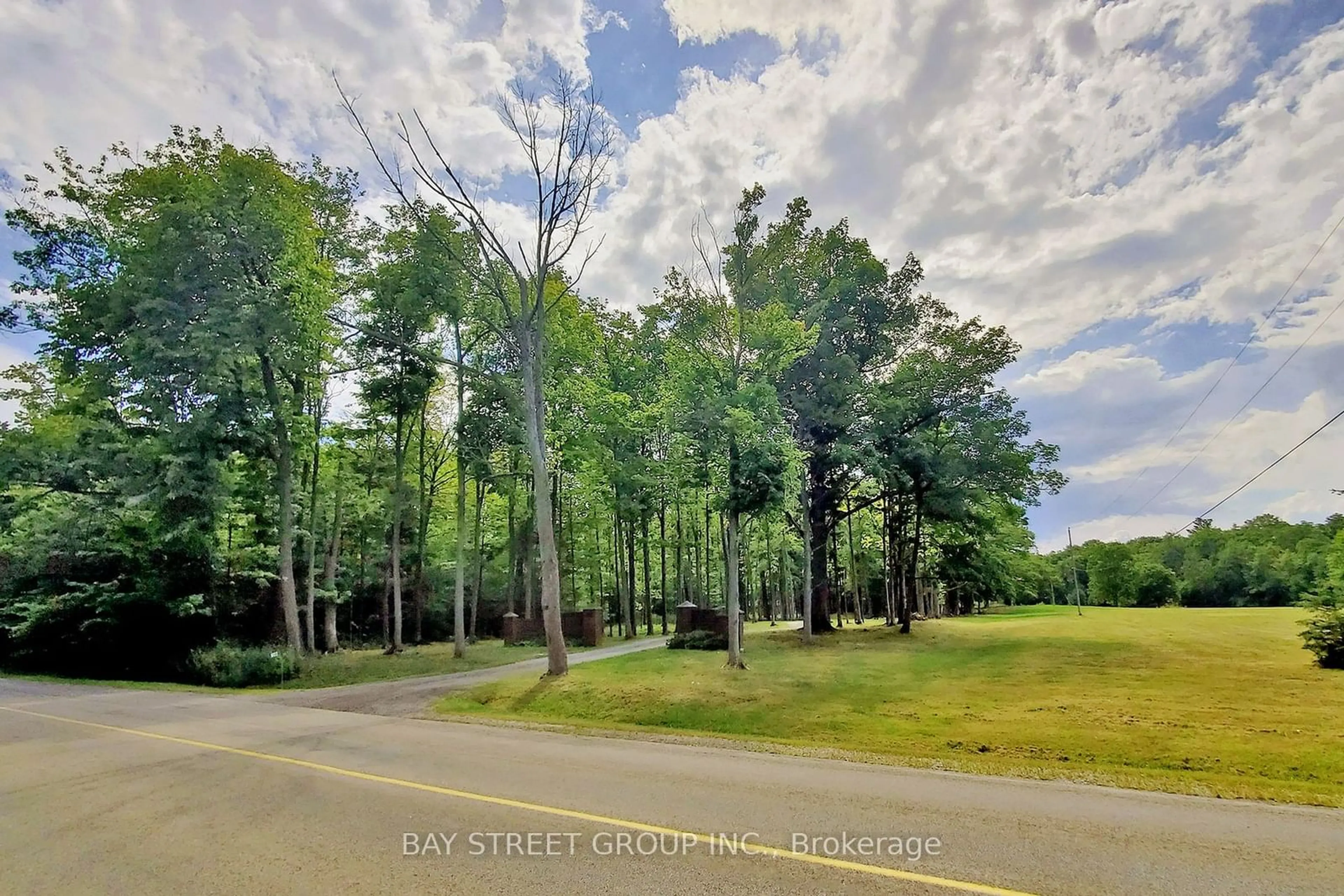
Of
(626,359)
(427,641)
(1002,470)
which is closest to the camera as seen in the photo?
(1002,470)

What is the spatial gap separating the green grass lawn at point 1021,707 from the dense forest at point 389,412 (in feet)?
8.61

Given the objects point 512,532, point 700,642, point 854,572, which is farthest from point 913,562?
point 512,532

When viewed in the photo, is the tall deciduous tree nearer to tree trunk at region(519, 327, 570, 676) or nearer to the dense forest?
the dense forest

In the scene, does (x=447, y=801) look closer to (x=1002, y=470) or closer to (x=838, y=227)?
(x=1002, y=470)

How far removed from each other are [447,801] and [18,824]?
3875mm

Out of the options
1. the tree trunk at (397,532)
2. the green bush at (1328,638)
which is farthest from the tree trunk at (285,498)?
the green bush at (1328,638)

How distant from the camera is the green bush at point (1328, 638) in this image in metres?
13.9

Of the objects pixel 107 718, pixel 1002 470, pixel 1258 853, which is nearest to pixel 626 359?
pixel 1002 470

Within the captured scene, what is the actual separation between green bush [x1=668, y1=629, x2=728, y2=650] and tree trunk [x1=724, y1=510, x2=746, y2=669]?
17.0 feet

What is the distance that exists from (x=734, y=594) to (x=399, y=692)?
839 centimetres

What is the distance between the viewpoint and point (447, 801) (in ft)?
20.1

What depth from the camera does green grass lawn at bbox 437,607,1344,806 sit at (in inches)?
306

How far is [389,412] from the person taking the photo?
24.9 meters

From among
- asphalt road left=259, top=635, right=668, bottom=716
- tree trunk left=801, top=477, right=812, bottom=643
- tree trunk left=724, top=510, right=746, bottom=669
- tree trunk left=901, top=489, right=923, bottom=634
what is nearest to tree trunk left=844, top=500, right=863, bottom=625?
tree trunk left=901, top=489, right=923, bottom=634
